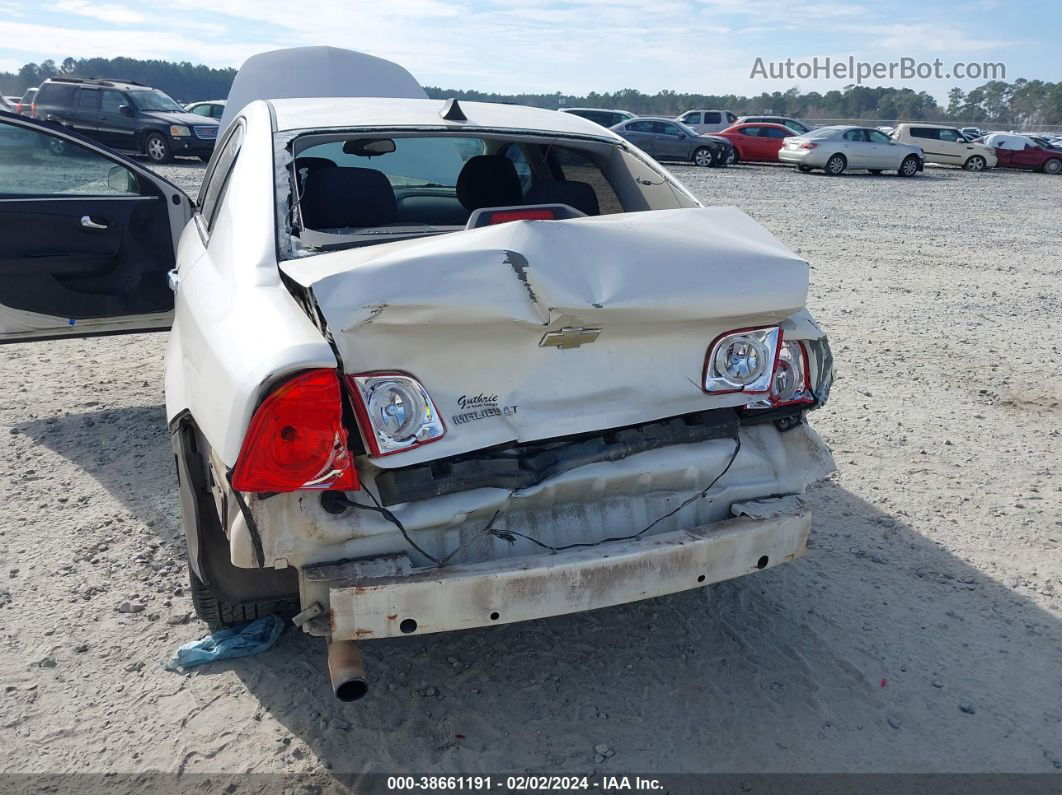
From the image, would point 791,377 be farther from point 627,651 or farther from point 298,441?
point 298,441

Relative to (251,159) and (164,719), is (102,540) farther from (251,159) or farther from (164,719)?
(251,159)

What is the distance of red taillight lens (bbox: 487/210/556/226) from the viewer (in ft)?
10.5

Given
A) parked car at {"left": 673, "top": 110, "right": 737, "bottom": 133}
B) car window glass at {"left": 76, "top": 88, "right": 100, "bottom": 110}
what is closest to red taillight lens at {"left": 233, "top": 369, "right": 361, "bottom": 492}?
car window glass at {"left": 76, "top": 88, "right": 100, "bottom": 110}

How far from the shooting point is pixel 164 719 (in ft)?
8.72

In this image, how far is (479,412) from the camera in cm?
242

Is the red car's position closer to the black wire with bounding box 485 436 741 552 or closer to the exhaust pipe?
the black wire with bounding box 485 436 741 552

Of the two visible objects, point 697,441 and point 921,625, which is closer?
point 697,441

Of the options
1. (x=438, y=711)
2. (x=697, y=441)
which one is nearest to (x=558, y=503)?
(x=697, y=441)

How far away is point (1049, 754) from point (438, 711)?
1.79 metres

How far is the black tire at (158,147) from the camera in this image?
20188mm

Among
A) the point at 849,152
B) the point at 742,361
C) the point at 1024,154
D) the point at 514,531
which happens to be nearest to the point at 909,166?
the point at 849,152

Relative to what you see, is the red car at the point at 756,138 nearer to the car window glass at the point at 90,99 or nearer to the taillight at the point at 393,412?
the car window glass at the point at 90,99

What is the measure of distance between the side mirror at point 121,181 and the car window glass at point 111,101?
18014 millimetres

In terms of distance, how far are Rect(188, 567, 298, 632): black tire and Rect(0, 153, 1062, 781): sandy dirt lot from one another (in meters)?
0.12
